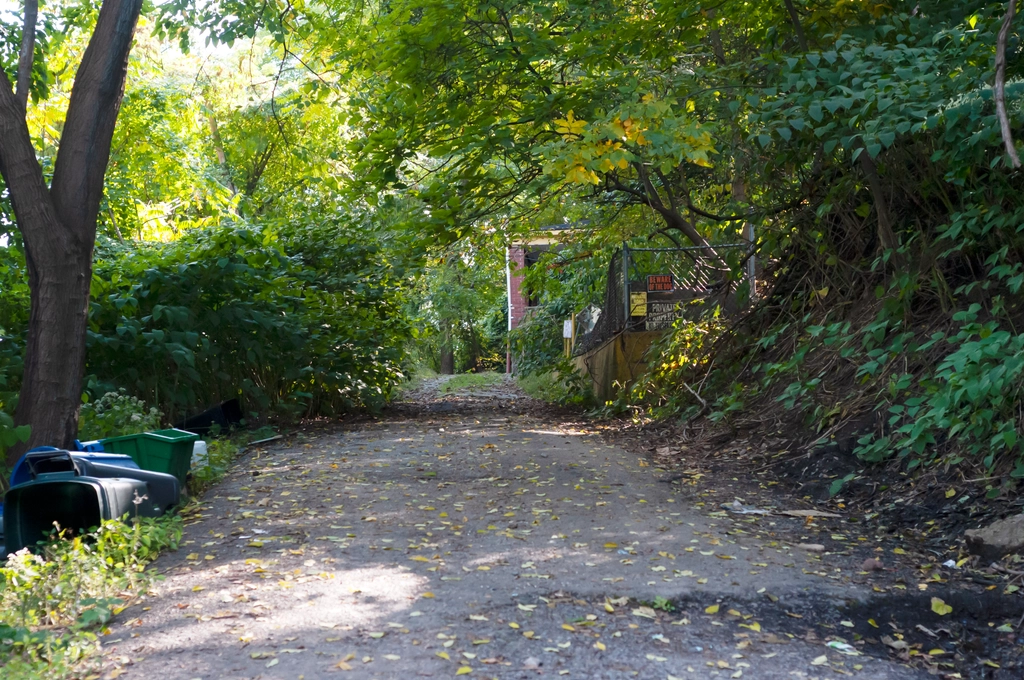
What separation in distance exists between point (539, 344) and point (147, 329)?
11.9 m

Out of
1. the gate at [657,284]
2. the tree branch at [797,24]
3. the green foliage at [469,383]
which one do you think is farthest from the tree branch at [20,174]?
the green foliage at [469,383]

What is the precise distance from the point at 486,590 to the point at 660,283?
392 inches

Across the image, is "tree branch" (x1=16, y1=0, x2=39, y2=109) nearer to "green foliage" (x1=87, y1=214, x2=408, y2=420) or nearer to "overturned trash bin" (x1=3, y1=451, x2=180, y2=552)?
"green foliage" (x1=87, y1=214, x2=408, y2=420)

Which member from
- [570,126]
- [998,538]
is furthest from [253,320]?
[998,538]

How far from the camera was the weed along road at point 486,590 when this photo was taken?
4.02m

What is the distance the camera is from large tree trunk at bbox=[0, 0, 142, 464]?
22.7ft

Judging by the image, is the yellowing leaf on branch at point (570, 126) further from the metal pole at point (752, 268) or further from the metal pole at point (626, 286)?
the metal pole at point (626, 286)

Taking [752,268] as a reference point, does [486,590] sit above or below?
below

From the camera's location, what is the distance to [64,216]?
23.3 feet

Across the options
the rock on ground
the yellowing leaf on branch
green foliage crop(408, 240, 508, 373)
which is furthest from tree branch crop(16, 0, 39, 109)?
green foliage crop(408, 240, 508, 373)

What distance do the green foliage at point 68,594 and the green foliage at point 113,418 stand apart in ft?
9.13

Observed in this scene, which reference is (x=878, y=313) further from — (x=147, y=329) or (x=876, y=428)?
(x=147, y=329)

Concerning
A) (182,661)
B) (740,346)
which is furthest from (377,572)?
(740,346)

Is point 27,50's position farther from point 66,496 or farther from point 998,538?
point 998,538
